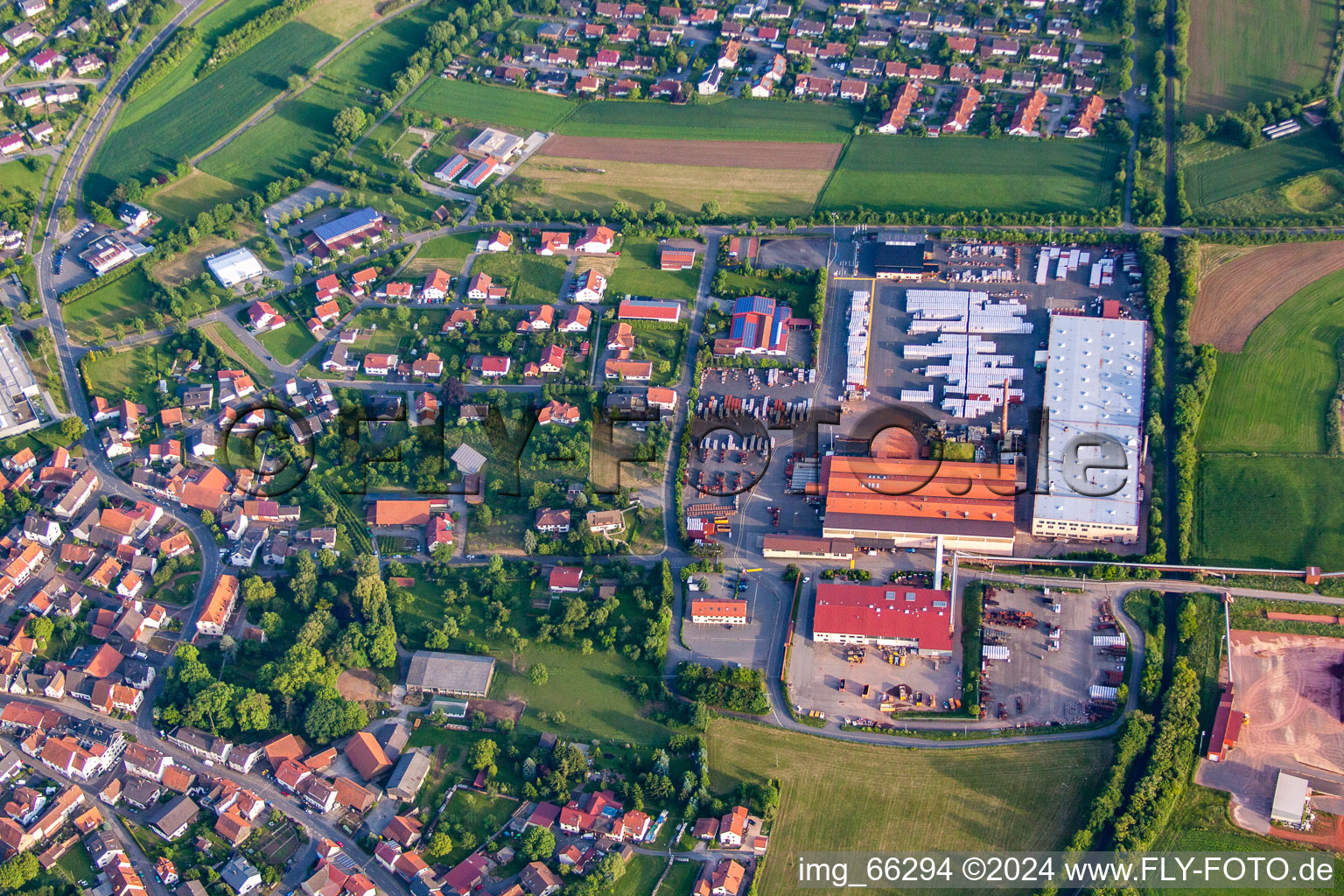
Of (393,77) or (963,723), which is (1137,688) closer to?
(963,723)

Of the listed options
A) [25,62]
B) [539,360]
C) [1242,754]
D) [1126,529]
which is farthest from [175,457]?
[1242,754]

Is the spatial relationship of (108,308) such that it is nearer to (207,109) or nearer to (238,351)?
(238,351)

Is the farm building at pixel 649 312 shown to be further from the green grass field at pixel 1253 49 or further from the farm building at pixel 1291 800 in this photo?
the farm building at pixel 1291 800

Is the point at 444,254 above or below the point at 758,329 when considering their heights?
above

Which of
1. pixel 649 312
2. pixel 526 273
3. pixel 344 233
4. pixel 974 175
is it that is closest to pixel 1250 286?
pixel 974 175

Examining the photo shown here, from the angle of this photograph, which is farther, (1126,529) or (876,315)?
(876,315)

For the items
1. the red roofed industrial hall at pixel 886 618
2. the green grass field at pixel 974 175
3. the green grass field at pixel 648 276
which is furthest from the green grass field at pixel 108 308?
the red roofed industrial hall at pixel 886 618

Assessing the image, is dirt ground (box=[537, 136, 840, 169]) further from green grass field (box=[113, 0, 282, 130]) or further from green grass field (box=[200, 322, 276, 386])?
green grass field (box=[113, 0, 282, 130])
